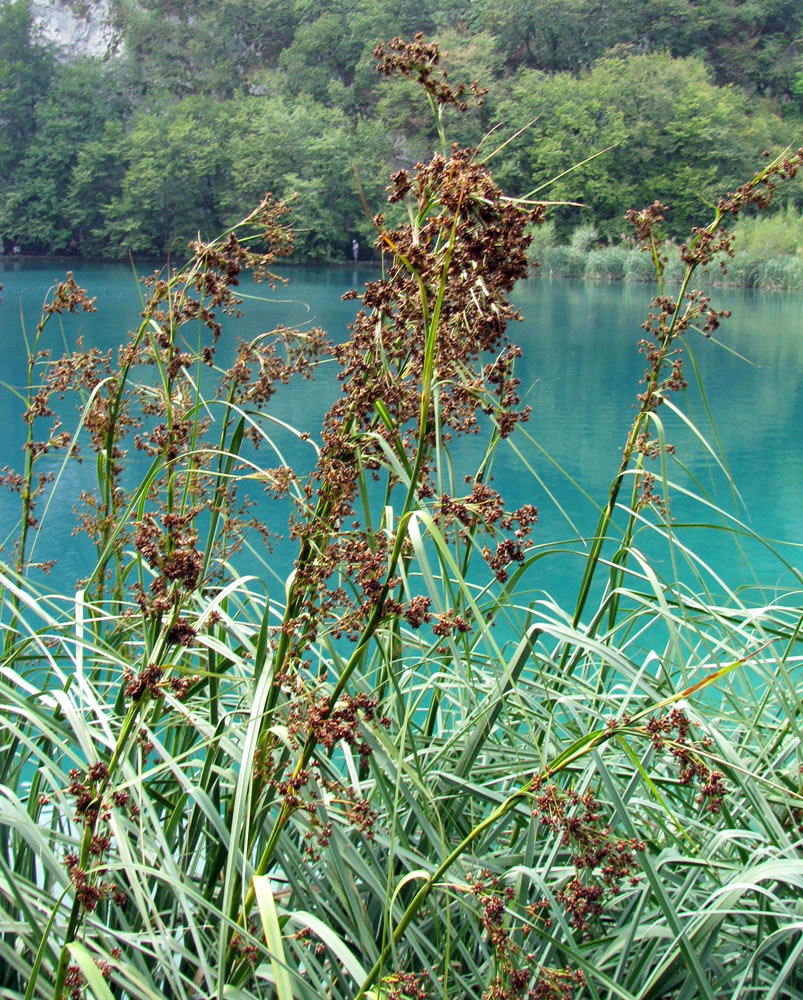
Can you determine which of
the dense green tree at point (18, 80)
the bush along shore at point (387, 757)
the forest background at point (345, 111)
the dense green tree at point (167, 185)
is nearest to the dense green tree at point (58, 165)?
the forest background at point (345, 111)

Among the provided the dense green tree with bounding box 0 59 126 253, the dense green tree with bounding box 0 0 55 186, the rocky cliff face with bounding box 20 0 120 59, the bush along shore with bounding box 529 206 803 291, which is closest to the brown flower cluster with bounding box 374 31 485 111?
the bush along shore with bounding box 529 206 803 291

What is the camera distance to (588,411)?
12.0 metres

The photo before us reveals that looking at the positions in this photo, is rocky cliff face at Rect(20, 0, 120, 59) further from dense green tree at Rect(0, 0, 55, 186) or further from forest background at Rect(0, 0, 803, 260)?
dense green tree at Rect(0, 0, 55, 186)

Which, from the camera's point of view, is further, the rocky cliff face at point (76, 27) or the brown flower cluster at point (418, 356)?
the rocky cliff face at point (76, 27)

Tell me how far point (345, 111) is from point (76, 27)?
46.2 ft

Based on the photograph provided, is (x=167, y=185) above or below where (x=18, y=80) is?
below

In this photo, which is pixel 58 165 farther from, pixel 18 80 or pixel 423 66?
pixel 423 66

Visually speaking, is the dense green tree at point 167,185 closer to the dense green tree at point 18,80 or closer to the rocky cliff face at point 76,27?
the dense green tree at point 18,80

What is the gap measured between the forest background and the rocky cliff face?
9.4 inches

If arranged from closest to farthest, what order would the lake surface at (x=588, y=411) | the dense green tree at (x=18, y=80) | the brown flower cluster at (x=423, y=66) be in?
the brown flower cluster at (x=423, y=66)
the lake surface at (x=588, y=411)
the dense green tree at (x=18, y=80)

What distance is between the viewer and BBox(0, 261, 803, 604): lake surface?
21.6 ft

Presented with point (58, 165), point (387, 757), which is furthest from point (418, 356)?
point (58, 165)

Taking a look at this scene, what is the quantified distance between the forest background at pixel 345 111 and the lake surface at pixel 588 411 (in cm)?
1130

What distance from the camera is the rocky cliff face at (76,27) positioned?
4500cm
